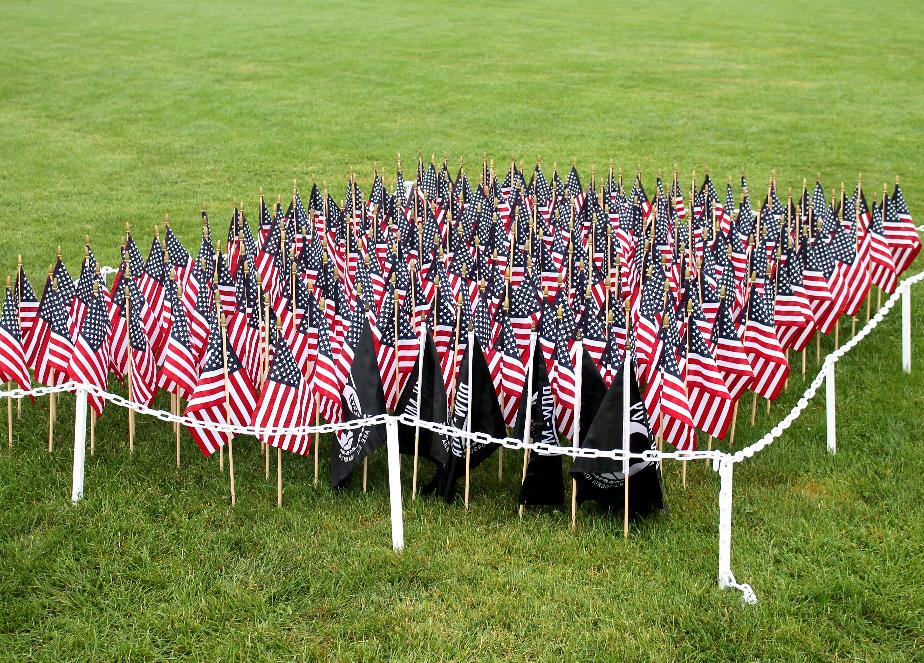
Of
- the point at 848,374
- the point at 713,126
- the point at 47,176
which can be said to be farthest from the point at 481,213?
the point at 713,126

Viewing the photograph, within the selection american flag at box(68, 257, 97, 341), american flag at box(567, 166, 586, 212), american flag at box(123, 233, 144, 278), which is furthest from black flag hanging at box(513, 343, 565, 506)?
american flag at box(567, 166, 586, 212)

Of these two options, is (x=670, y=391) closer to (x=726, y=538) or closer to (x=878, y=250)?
(x=726, y=538)

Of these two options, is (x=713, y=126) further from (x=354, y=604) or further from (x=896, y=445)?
(x=354, y=604)

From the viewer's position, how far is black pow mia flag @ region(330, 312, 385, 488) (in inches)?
355

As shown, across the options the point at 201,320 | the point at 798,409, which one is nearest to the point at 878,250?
the point at 798,409

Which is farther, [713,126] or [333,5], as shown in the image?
[333,5]

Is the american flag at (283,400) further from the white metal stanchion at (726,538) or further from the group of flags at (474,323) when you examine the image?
the white metal stanchion at (726,538)

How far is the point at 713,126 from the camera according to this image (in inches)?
1112

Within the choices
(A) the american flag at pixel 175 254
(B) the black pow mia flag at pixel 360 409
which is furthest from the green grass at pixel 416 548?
(A) the american flag at pixel 175 254

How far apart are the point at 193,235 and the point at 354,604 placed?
12163 millimetres

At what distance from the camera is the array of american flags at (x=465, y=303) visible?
366 inches

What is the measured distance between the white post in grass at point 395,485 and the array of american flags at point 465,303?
994 millimetres

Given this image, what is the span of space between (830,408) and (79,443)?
620 centimetres

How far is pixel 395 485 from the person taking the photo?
8.15m
